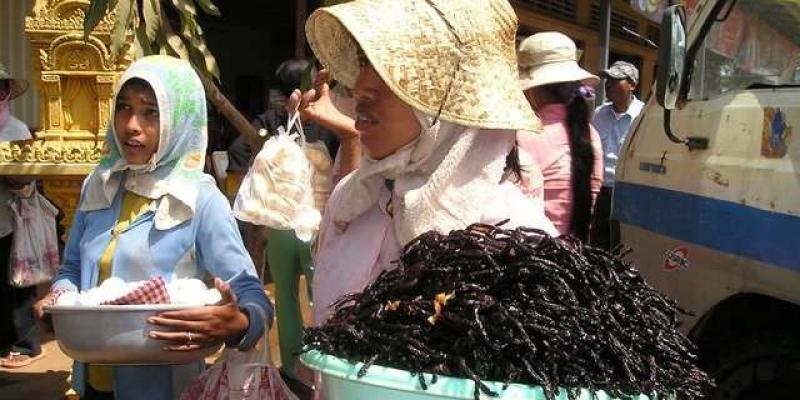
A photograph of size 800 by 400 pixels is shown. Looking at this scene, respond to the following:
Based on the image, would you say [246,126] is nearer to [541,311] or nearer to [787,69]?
[787,69]

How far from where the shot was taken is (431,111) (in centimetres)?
193

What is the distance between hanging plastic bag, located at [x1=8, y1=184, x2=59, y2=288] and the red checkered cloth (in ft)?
11.0

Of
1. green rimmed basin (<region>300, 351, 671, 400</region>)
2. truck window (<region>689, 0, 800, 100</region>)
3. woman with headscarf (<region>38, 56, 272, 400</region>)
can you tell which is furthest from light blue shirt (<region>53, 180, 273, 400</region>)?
truck window (<region>689, 0, 800, 100</region>)

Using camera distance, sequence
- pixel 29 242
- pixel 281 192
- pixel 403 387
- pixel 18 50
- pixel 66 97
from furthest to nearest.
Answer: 1. pixel 18 50
2. pixel 29 242
3. pixel 66 97
4. pixel 281 192
5. pixel 403 387

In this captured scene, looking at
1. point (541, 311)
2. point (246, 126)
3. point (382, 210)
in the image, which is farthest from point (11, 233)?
point (541, 311)

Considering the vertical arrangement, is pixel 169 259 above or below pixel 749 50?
below

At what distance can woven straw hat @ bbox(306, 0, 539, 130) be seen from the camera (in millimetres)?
1898

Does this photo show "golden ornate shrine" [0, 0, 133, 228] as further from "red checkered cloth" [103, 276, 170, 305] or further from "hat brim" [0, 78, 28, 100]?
"red checkered cloth" [103, 276, 170, 305]

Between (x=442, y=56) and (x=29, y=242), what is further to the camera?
(x=29, y=242)

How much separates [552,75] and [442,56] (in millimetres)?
2188

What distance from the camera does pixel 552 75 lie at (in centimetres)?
402

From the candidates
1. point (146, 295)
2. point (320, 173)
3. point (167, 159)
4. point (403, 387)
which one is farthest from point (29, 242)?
point (403, 387)

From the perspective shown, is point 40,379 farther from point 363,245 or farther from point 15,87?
point 363,245

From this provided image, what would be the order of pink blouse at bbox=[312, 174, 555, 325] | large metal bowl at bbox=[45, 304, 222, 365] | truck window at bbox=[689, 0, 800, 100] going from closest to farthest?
pink blouse at bbox=[312, 174, 555, 325] < large metal bowl at bbox=[45, 304, 222, 365] < truck window at bbox=[689, 0, 800, 100]
